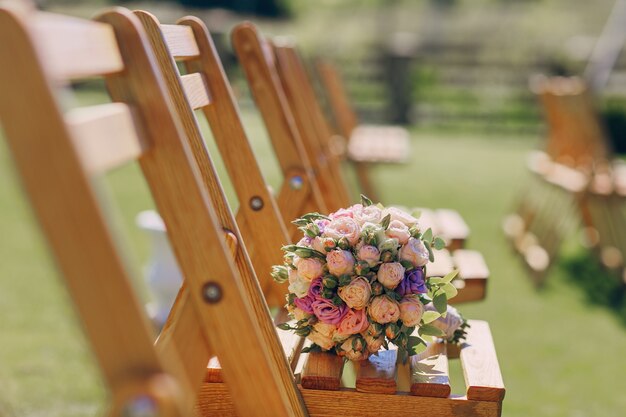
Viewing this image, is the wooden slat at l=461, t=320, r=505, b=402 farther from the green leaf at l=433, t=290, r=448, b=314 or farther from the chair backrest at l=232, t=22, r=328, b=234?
the chair backrest at l=232, t=22, r=328, b=234

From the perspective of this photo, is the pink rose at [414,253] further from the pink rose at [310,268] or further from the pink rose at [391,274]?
the pink rose at [310,268]

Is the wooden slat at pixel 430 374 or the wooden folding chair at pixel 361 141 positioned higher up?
the wooden slat at pixel 430 374

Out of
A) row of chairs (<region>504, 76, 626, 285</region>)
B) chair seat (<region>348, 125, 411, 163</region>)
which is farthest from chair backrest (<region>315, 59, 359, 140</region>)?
row of chairs (<region>504, 76, 626, 285</region>)

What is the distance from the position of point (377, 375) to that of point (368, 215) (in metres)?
0.39

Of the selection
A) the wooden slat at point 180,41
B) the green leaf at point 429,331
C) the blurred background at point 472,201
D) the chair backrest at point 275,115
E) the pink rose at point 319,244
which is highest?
the wooden slat at point 180,41

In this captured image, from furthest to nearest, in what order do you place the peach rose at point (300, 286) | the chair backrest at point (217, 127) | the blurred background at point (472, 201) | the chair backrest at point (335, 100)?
the chair backrest at point (335, 100), the blurred background at point (472, 201), the peach rose at point (300, 286), the chair backrest at point (217, 127)

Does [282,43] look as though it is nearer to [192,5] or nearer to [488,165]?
[488,165]

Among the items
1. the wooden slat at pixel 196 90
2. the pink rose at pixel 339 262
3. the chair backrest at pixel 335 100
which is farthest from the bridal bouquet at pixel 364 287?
the chair backrest at pixel 335 100

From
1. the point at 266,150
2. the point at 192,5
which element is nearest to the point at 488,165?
the point at 266,150

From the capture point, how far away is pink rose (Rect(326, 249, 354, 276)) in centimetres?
179

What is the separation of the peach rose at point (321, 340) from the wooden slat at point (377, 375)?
0.26 ft

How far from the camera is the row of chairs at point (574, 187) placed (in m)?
4.99

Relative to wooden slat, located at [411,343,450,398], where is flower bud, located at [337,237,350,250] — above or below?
above

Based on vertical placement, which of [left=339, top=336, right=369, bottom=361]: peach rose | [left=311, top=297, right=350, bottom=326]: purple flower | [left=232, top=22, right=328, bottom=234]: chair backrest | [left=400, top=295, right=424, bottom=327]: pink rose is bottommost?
[left=339, top=336, right=369, bottom=361]: peach rose
